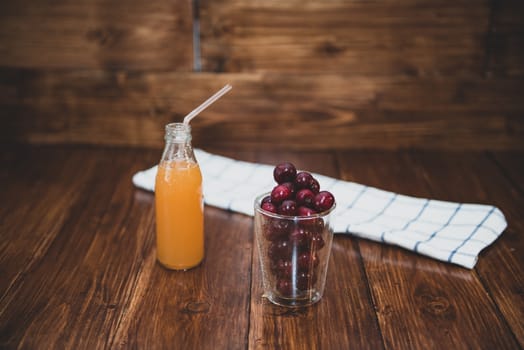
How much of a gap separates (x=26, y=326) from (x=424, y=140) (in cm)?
120

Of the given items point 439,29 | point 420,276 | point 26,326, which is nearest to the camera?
point 26,326

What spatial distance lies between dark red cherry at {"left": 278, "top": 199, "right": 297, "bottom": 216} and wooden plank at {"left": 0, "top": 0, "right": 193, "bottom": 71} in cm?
90

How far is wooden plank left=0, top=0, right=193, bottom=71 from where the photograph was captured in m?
1.68

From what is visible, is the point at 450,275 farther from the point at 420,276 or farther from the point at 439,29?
the point at 439,29

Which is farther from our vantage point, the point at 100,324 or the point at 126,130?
the point at 126,130

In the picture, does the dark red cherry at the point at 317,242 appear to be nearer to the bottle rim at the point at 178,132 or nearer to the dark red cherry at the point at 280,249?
the dark red cherry at the point at 280,249

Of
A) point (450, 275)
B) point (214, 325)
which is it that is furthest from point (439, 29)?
point (214, 325)

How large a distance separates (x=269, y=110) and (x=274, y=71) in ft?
0.35

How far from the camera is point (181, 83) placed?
1.71 m

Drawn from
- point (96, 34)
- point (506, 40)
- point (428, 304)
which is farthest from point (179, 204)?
point (506, 40)

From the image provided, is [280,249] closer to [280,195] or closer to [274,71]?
[280,195]

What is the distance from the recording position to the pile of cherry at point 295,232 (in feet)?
3.00

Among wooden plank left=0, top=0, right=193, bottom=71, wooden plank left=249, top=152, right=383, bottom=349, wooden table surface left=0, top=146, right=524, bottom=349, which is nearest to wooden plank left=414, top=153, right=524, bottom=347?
wooden table surface left=0, top=146, right=524, bottom=349

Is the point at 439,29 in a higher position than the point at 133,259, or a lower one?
higher
